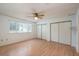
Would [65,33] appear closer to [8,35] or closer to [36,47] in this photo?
[36,47]

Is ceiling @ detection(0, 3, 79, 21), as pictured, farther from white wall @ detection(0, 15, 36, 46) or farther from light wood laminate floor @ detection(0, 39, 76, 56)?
light wood laminate floor @ detection(0, 39, 76, 56)

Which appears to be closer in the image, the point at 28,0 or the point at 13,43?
the point at 28,0

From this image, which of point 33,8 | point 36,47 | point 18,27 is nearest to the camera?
point 33,8

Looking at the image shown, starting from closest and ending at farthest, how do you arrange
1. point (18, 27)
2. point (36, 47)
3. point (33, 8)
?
1. point (33, 8)
2. point (18, 27)
3. point (36, 47)

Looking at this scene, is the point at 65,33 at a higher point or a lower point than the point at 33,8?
lower

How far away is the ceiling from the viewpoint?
1.46m

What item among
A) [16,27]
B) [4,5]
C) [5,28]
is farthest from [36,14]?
[5,28]

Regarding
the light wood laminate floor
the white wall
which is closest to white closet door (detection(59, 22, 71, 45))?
the light wood laminate floor

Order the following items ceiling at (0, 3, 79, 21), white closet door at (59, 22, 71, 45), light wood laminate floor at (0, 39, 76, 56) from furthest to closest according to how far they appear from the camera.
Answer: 1. white closet door at (59, 22, 71, 45)
2. light wood laminate floor at (0, 39, 76, 56)
3. ceiling at (0, 3, 79, 21)

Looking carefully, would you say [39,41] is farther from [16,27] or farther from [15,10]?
[15,10]

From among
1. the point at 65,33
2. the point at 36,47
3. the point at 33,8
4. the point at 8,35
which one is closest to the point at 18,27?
the point at 8,35

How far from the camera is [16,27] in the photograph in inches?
67.7

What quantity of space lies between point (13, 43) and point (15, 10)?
85cm

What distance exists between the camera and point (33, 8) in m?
1.57
